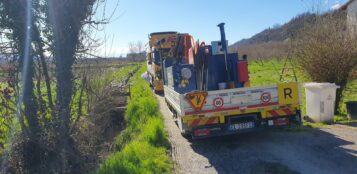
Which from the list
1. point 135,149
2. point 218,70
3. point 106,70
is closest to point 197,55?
point 218,70

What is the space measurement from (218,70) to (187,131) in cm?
221

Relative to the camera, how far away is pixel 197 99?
23.4 ft

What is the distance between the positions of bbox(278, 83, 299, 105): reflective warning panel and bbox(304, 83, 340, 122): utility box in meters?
1.80

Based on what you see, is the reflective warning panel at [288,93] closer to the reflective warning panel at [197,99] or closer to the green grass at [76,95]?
the reflective warning panel at [197,99]

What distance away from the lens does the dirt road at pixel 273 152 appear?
5996 mm

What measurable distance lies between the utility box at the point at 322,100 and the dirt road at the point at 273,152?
49cm

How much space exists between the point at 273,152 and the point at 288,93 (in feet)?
4.37

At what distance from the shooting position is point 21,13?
5.88 metres

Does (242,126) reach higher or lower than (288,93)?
lower

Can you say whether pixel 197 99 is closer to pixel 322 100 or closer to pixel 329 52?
pixel 322 100

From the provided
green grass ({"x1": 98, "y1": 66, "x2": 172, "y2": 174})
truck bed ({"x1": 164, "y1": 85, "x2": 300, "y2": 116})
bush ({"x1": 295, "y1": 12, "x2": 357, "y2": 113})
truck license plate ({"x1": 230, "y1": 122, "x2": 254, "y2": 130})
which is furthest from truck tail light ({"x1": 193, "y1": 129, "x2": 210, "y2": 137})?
bush ({"x1": 295, "y1": 12, "x2": 357, "y2": 113})

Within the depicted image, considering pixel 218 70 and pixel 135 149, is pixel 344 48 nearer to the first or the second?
pixel 218 70

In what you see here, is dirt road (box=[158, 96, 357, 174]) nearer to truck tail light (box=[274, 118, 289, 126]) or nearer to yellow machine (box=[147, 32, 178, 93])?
truck tail light (box=[274, 118, 289, 126])

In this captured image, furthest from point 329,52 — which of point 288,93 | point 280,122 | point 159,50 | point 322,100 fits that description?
point 159,50
